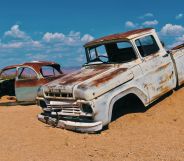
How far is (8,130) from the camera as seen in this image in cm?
843

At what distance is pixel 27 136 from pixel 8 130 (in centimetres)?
91

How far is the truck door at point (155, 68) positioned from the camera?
8.28 metres

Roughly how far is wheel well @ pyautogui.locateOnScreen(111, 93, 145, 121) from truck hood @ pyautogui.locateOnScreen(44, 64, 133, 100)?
0.82m

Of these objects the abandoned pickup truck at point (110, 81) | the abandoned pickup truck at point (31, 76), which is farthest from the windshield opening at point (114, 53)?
the abandoned pickup truck at point (31, 76)

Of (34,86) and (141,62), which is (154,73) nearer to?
(141,62)

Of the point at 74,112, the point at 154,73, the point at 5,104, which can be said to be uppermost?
the point at 154,73

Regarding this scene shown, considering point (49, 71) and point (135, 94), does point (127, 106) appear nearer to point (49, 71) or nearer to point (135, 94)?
point (135, 94)

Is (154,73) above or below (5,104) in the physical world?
above

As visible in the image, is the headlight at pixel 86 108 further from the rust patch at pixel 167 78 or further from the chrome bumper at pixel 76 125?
the rust patch at pixel 167 78

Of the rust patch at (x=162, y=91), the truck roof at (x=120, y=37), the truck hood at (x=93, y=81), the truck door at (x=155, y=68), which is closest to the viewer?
the truck hood at (x=93, y=81)

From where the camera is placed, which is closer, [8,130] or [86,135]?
[86,135]

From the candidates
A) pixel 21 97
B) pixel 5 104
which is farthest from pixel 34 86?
pixel 5 104

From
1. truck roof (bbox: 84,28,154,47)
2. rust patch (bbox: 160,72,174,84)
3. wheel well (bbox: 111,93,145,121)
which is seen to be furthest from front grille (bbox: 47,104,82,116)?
rust patch (bbox: 160,72,174,84)

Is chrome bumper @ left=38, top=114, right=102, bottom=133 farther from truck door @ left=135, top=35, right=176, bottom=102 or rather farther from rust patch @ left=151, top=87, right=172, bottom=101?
rust patch @ left=151, top=87, right=172, bottom=101
